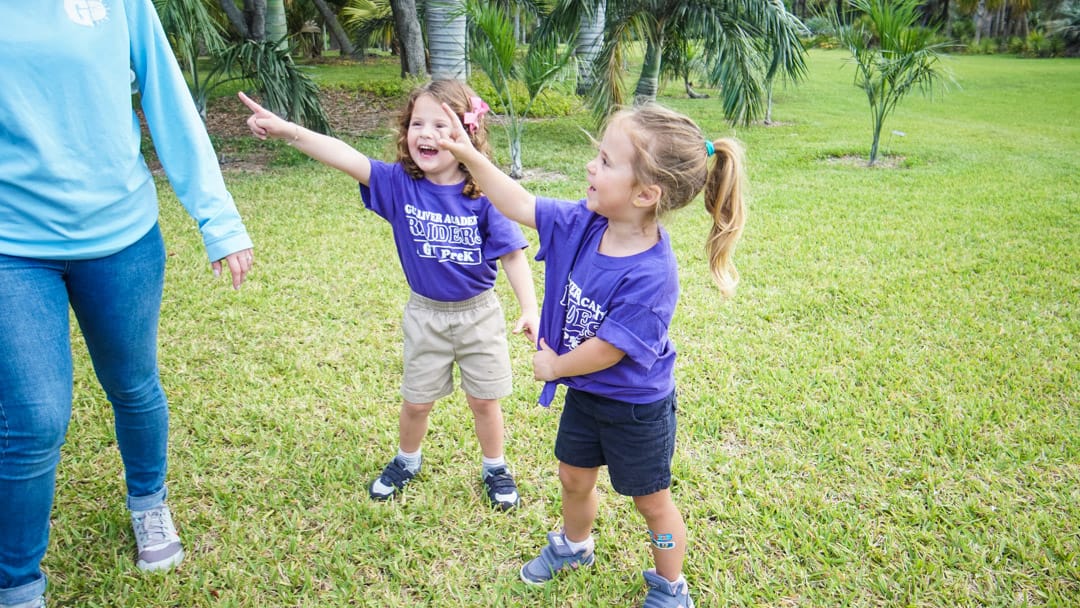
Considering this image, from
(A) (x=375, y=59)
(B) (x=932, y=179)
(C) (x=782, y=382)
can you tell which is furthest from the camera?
(A) (x=375, y=59)

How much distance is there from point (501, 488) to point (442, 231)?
0.96 metres

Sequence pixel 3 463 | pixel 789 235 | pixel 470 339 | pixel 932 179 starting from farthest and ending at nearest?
pixel 932 179 < pixel 789 235 < pixel 470 339 < pixel 3 463

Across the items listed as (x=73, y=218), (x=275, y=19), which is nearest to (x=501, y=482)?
(x=73, y=218)

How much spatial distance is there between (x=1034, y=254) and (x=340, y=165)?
5251 millimetres

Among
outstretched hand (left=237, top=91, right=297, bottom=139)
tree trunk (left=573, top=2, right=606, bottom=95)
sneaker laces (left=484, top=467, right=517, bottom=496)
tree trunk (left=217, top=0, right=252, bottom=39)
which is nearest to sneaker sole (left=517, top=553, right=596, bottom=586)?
sneaker laces (left=484, top=467, right=517, bottom=496)

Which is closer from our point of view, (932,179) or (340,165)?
(340,165)

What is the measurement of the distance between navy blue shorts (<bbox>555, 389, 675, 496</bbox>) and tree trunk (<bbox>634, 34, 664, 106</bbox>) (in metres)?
7.74

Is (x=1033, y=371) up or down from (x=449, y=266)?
down

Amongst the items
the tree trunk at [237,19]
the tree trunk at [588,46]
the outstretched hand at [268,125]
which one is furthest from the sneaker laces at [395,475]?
the tree trunk at [237,19]

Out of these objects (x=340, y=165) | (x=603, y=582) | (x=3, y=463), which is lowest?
(x=603, y=582)

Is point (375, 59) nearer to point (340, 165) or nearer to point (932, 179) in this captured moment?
point (932, 179)

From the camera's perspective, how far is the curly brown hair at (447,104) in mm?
2375

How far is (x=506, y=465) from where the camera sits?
2.82 metres

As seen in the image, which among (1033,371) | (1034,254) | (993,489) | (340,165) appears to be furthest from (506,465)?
(1034,254)
